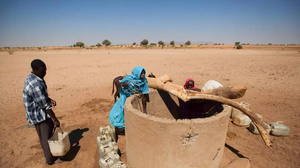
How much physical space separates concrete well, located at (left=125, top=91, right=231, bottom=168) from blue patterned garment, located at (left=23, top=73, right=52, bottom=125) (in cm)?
134

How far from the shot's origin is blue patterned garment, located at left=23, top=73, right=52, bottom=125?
2629 millimetres

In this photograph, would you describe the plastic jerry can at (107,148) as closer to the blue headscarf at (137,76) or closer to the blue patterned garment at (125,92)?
the blue patterned garment at (125,92)

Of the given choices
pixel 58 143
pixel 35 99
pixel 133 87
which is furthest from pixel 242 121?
pixel 35 99

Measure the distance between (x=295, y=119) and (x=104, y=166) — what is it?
546 cm

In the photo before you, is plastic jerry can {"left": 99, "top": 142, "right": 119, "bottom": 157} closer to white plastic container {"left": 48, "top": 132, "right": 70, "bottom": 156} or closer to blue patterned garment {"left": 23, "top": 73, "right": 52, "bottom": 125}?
white plastic container {"left": 48, "top": 132, "right": 70, "bottom": 156}

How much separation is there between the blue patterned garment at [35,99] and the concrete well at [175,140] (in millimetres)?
1336

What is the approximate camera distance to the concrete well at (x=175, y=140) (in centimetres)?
232

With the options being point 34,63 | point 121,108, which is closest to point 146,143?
point 121,108

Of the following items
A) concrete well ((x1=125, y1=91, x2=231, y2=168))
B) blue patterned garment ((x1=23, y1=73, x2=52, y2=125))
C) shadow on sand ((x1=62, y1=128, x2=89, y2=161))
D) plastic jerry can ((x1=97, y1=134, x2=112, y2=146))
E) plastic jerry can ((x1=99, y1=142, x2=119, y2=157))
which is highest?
blue patterned garment ((x1=23, y1=73, x2=52, y2=125))

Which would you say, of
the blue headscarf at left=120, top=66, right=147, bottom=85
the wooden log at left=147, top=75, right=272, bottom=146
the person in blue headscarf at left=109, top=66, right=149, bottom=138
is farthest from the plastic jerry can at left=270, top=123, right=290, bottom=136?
the blue headscarf at left=120, top=66, right=147, bottom=85

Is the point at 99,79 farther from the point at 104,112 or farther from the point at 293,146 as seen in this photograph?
the point at 293,146

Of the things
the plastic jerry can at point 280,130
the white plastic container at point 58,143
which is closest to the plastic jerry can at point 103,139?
the white plastic container at point 58,143

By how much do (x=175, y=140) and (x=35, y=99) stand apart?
2.21 metres

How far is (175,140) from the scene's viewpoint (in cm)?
232
